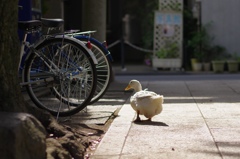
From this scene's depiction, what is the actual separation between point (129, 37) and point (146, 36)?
4029mm

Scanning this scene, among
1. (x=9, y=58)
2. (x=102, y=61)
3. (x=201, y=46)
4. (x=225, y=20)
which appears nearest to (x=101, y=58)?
(x=102, y=61)

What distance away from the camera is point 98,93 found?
23.2ft

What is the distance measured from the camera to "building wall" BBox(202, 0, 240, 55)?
1659 cm

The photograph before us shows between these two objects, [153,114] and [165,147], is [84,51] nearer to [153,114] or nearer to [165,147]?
[153,114]

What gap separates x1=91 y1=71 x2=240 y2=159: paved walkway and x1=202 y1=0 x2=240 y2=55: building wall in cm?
916

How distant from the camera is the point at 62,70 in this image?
19.5ft

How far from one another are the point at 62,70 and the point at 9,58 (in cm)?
170

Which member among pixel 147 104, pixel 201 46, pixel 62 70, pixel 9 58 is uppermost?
pixel 9 58

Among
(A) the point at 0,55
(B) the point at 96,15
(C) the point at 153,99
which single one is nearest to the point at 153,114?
(C) the point at 153,99

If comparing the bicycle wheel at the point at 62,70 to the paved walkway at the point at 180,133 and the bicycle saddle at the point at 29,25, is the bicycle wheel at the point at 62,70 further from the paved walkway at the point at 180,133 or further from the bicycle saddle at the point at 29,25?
the paved walkway at the point at 180,133

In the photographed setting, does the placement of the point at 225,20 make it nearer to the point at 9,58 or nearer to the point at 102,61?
the point at 102,61

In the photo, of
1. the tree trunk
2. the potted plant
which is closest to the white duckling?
the tree trunk

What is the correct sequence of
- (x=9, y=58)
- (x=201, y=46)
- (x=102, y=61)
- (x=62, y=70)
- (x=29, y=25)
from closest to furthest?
(x=9, y=58), (x=29, y=25), (x=62, y=70), (x=102, y=61), (x=201, y=46)

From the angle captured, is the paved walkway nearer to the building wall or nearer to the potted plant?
the potted plant
